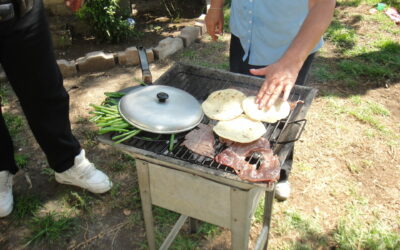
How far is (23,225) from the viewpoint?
3.29m

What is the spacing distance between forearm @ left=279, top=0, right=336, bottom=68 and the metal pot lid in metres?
0.60

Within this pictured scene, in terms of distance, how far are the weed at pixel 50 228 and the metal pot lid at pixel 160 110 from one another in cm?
169

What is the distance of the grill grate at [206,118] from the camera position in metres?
1.92

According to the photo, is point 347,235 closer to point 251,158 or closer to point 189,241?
point 189,241

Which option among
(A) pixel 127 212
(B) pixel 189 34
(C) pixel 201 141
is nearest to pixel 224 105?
(C) pixel 201 141

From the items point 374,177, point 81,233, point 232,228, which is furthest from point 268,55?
point 81,233

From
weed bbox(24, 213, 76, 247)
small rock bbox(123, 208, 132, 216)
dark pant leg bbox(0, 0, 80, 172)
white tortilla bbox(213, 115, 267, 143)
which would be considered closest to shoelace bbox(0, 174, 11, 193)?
dark pant leg bbox(0, 0, 80, 172)

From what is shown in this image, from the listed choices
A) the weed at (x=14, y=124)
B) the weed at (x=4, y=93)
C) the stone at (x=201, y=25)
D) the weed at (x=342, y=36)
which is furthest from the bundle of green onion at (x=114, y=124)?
the weed at (x=342, y=36)

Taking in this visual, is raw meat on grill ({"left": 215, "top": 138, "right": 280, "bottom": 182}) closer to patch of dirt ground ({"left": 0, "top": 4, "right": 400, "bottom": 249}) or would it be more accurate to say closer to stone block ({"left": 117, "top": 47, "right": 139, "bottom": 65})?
patch of dirt ground ({"left": 0, "top": 4, "right": 400, "bottom": 249})

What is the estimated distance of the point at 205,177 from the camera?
1.91 m

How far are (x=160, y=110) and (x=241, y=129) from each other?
0.47 meters

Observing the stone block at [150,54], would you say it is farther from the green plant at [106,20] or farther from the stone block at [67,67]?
the stone block at [67,67]

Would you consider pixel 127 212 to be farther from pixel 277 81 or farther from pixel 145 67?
pixel 277 81

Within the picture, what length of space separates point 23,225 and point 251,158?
8.11ft
